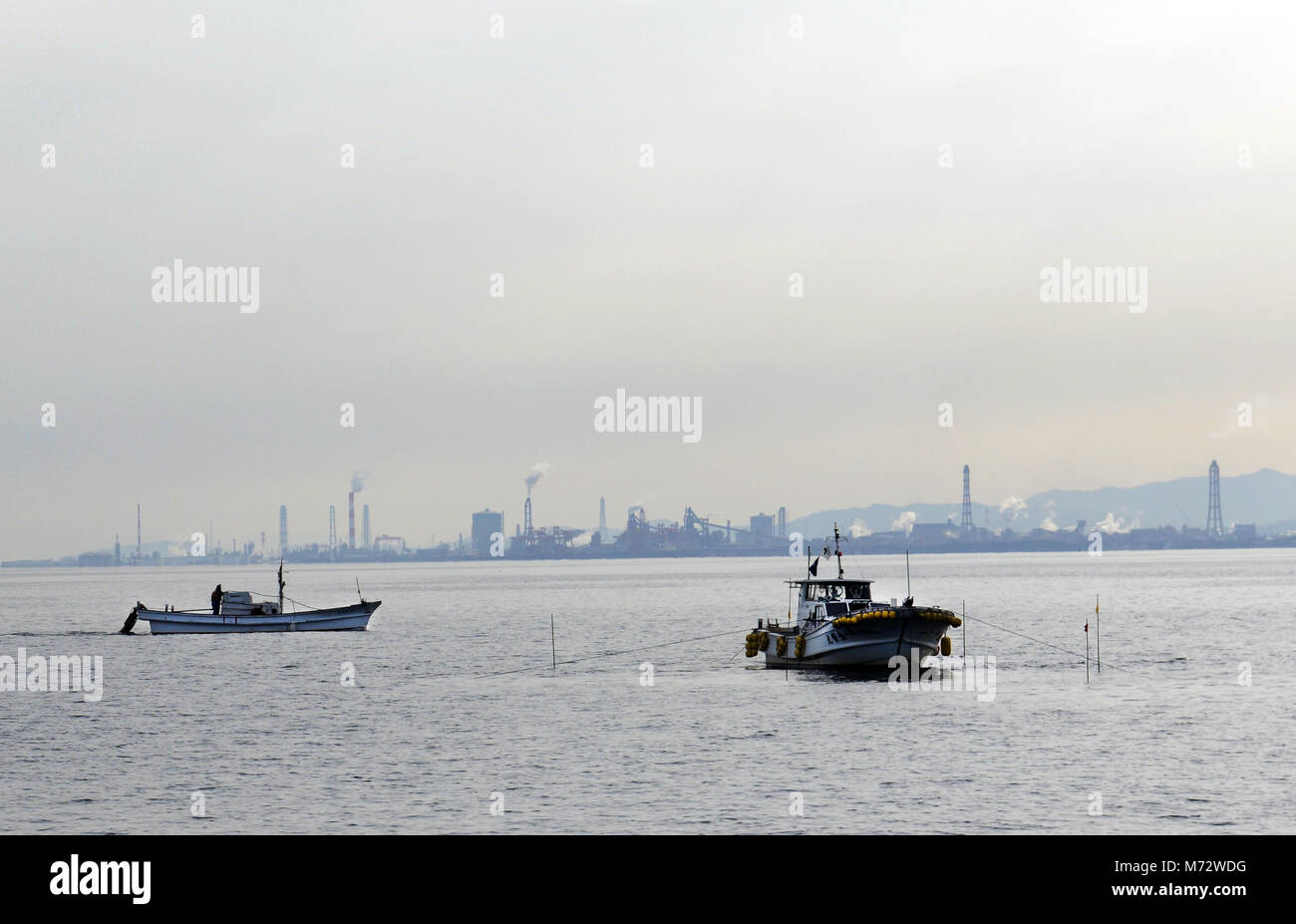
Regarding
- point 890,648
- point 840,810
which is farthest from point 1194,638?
point 840,810

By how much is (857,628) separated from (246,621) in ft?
247

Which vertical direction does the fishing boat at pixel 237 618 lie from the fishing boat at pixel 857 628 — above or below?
below

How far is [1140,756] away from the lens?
4769 centimetres

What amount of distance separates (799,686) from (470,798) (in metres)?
31.7

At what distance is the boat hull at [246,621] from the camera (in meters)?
126

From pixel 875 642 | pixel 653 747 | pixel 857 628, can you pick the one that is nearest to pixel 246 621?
pixel 857 628

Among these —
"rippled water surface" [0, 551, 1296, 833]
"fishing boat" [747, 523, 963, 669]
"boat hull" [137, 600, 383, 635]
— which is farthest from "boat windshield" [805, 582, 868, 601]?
"boat hull" [137, 600, 383, 635]

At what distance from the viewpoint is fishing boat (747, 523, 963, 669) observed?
6975 cm

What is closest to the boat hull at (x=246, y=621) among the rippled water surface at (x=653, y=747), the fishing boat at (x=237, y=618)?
the fishing boat at (x=237, y=618)

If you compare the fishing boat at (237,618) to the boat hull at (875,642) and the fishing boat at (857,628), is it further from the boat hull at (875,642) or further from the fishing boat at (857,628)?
the boat hull at (875,642)

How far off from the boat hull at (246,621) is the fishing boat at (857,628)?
65091 mm

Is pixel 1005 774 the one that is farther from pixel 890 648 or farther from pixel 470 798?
pixel 890 648

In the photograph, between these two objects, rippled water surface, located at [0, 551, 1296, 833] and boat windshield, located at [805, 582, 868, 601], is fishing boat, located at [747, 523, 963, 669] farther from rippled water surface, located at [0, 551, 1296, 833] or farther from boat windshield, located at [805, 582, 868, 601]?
rippled water surface, located at [0, 551, 1296, 833]

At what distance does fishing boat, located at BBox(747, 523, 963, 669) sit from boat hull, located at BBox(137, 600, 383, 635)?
214 ft
